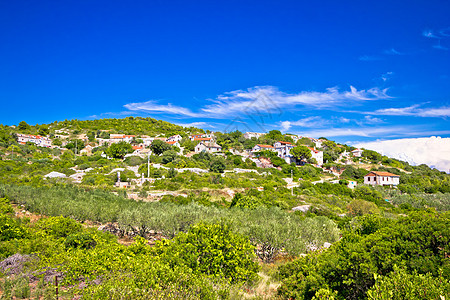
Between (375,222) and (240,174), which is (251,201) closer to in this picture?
(375,222)

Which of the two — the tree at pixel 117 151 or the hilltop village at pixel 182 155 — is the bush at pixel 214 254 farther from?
the tree at pixel 117 151

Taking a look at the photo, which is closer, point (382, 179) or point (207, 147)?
point (382, 179)

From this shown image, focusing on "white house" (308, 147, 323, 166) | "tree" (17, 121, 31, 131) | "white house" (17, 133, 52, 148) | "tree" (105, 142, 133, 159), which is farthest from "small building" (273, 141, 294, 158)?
"tree" (17, 121, 31, 131)

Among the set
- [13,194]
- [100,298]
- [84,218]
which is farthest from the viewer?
[13,194]

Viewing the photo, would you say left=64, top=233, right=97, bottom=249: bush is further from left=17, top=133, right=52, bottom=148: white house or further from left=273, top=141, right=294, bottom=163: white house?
left=17, top=133, right=52, bottom=148: white house

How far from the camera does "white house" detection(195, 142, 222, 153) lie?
71.0 meters

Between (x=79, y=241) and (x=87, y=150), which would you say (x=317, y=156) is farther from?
(x=79, y=241)

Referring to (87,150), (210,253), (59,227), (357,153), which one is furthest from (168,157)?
(357,153)

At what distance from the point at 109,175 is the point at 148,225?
1136 inches

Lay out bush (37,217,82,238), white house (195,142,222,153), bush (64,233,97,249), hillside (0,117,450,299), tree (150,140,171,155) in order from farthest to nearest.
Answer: white house (195,142,222,153) → tree (150,140,171,155) → bush (37,217,82,238) → bush (64,233,97,249) → hillside (0,117,450,299)

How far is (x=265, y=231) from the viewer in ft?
41.6

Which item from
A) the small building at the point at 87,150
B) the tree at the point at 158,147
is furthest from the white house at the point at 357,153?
the small building at the point at 87,150

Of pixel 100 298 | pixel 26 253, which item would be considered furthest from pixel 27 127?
pixel 100 298

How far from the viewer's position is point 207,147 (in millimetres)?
72250
